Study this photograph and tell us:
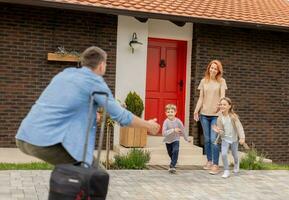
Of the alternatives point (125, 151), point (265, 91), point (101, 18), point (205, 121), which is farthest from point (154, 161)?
point (265, 91)

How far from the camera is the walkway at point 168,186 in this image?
6793 millimetres

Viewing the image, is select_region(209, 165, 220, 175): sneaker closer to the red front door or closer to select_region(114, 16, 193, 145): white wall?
select_region(114, 16, 193, 145): white wall

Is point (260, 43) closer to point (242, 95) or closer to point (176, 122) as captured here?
point (242, 95)

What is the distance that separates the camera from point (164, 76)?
12242mm

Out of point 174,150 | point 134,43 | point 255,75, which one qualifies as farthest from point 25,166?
point 255,75

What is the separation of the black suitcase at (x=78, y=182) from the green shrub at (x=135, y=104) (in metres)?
6.84

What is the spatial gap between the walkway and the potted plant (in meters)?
1.87

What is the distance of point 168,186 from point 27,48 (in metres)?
4.86

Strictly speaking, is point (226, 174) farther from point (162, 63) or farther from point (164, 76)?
point (162, 63)

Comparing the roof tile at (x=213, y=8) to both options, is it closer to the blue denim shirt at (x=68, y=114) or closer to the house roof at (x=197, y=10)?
the house roof at (x=197, y=10)

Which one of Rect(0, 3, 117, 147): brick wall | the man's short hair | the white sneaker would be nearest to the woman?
the white sneaker

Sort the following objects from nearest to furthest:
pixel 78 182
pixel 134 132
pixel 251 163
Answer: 1. pixel 78 182
2. pixel 251 163
3. pixel 134 132

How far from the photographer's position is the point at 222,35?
12.2 metres

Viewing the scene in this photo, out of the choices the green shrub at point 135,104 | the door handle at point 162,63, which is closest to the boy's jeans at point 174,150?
the green shrub at point 135,104
